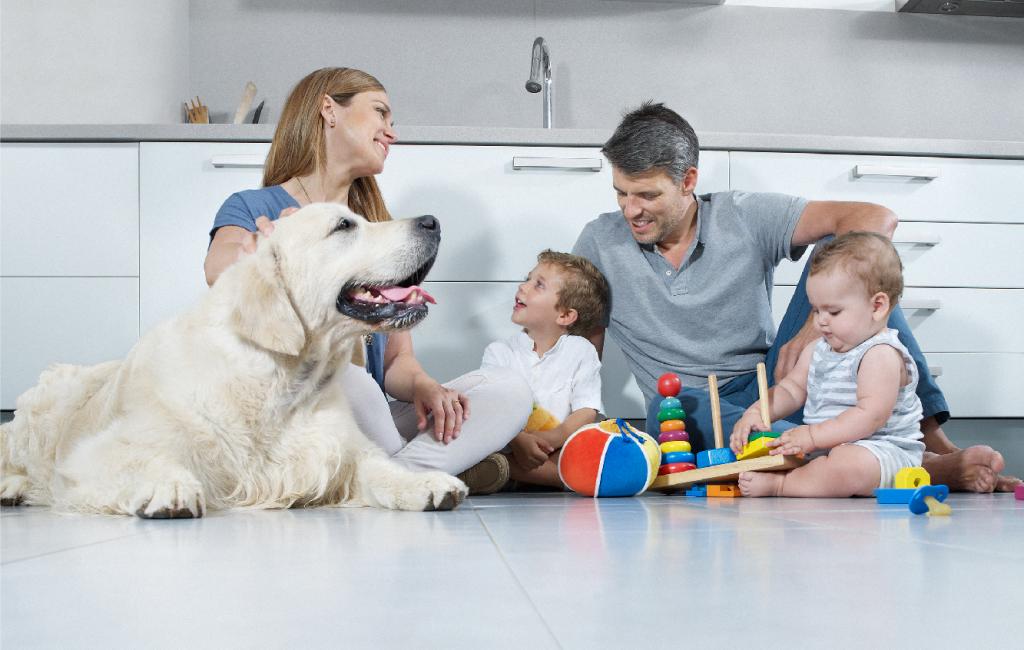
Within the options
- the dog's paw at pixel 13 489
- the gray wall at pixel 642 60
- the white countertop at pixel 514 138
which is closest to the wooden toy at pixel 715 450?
the white countertop at pixel 514 138

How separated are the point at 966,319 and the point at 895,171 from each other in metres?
0.52

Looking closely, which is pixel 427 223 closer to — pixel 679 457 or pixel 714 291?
pixel 679 457

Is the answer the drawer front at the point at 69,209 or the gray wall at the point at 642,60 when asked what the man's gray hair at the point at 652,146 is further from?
the drawer front at the point at 69,209

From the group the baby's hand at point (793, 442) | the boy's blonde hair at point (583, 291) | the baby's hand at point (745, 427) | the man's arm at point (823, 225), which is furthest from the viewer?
the boy's blonde hair at point (583, 291)

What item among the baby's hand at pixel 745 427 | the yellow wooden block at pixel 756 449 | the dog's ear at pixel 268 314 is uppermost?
the dog's ear at pixel 268 314

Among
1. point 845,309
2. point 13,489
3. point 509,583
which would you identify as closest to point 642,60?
point 845,309

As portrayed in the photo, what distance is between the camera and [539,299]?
257 centimetres

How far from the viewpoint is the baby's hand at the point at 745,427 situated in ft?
6.66

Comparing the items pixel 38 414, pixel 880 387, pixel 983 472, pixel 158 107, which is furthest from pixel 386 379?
pixel 158 107

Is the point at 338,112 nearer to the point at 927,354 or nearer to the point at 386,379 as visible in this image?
the point at 386,379

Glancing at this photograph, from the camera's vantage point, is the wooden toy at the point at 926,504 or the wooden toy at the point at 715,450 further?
the wooden toy at the point at 715,450

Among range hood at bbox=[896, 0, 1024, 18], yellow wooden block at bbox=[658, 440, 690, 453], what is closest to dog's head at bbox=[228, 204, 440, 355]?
yellow wooden block at bbox=[658, 440, 690, 453]

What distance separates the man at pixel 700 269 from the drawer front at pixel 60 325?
142 cm

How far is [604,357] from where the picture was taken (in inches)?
110
